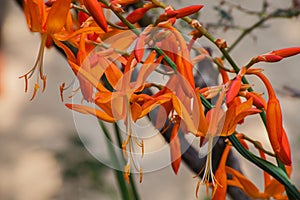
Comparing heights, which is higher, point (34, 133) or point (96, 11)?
point (96, 11)

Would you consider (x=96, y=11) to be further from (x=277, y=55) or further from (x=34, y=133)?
(x=34, y=133)

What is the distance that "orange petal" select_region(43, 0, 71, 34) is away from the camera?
45 cm

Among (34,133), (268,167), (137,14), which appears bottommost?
(34,133)

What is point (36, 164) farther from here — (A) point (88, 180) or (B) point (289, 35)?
(B) point (289, 35)

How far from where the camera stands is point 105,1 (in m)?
0.46

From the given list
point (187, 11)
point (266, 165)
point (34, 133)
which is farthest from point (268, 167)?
point (34, 133)

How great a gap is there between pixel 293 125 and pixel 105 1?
59.5 inches

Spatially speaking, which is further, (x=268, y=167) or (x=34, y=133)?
(x=34, y=133)

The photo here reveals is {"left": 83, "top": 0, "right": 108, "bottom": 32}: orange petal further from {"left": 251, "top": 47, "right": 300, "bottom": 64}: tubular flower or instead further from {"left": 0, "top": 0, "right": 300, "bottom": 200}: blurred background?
{"left": 0, "top": 0, "right": 300, "bottom": 200}: blurred background

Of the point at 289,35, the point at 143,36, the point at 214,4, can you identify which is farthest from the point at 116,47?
the point at 289,35

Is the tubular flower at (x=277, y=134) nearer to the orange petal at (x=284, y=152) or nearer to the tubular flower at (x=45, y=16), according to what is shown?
the orange petal at (x=284, y=152)

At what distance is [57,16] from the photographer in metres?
0.46

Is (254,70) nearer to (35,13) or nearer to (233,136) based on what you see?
(233,136)

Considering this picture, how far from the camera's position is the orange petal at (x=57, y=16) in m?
0.45
